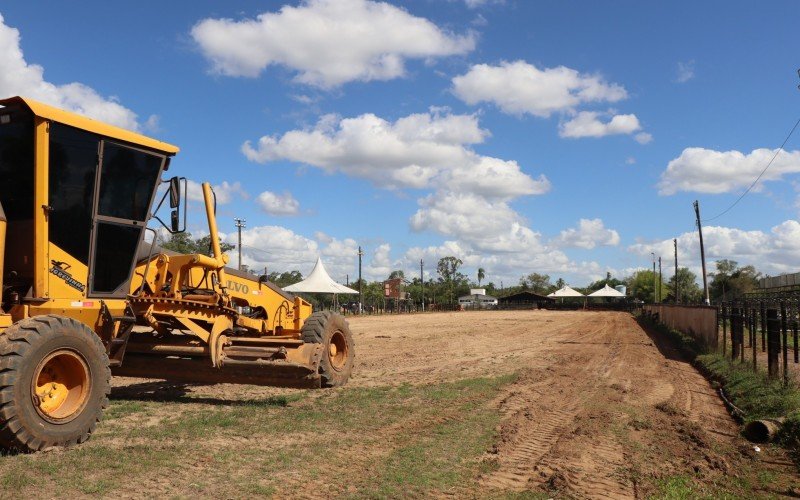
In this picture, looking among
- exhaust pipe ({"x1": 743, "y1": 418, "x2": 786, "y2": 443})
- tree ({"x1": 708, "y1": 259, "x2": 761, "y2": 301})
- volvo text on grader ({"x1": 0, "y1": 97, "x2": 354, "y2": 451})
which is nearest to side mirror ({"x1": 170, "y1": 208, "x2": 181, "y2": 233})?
volvo text on grader ({"x1": 0, "y1": 97, "x2": 354, "y2": 451})

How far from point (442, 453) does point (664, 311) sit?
3782 centimetres

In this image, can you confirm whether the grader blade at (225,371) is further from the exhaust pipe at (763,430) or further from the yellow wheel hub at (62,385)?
the exhaust pipe at (763,430)

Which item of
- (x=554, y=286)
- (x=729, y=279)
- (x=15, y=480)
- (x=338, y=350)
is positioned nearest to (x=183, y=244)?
(x=338, y=350)

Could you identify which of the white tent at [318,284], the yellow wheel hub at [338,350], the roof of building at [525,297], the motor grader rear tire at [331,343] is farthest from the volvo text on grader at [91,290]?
the roof of building at [525,297]

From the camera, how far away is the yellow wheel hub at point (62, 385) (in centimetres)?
611

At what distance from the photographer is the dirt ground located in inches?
212

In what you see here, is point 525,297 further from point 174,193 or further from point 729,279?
point 174,193

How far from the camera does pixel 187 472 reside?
18.2ft

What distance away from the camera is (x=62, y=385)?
6.40 metres

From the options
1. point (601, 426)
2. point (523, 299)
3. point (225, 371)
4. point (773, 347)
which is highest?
point (523, 299)

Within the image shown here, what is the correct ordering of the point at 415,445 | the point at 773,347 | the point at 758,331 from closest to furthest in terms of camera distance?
the point at 415,445 < the point at 773,347 < the point at 758,331

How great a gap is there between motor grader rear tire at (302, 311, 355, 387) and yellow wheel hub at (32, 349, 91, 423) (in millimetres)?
3771

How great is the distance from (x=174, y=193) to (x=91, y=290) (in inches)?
59.2

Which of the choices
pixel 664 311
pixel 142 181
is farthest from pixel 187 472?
pixel 664 311
